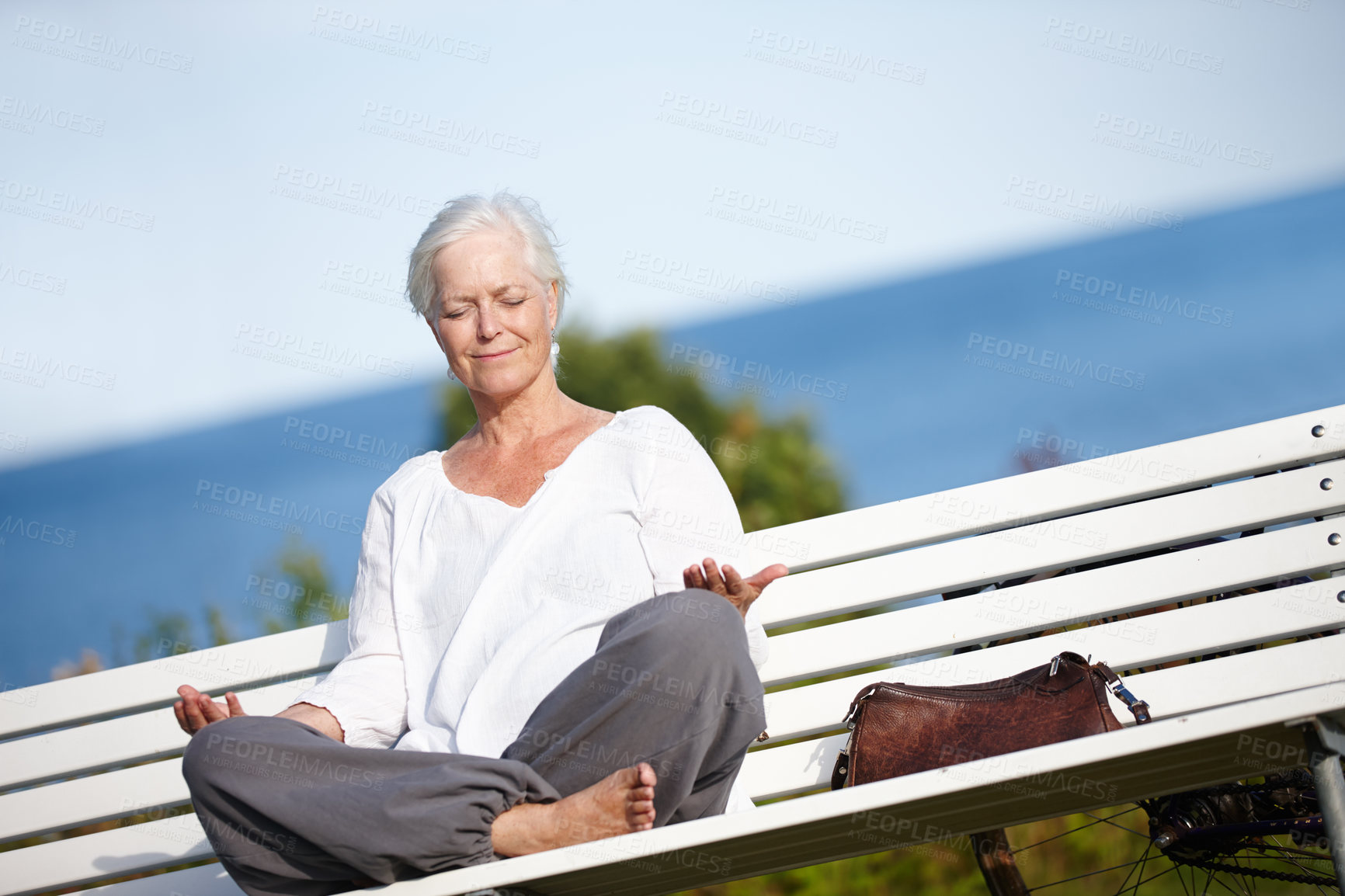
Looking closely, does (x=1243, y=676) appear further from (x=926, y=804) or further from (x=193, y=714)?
(x=193, y=714)

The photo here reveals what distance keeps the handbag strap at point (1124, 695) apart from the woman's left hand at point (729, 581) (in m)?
0.79

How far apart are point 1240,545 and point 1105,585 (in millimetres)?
348

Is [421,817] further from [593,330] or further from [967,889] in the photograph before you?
[593,330]

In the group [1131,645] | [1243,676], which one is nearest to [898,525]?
[1131,645]

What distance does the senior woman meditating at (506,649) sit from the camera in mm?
2002

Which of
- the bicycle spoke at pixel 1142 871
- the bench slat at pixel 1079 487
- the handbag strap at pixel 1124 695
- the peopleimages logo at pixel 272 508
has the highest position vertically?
the peopleimages logo at pixel 272 508

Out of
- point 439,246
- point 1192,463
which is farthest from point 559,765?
point 1192,463

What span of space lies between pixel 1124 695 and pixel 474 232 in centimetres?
188

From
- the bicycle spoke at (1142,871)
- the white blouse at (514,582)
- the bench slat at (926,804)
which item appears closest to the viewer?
the bench slat at (926,804)

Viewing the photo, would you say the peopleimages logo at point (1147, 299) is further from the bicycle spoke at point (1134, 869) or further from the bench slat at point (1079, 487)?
the bicycle spoke at point (1134, 869)

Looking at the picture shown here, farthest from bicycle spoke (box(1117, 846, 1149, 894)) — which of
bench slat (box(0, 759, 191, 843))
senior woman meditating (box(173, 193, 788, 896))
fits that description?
bench slat (box(0, 759, 191, 843))

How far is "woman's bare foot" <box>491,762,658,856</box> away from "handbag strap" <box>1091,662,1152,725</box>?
1052 mm

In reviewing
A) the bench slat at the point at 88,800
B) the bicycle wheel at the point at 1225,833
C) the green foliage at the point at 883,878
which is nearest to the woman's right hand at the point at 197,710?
the bench slat at the point at 88,800

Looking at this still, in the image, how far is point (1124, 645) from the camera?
284cm
